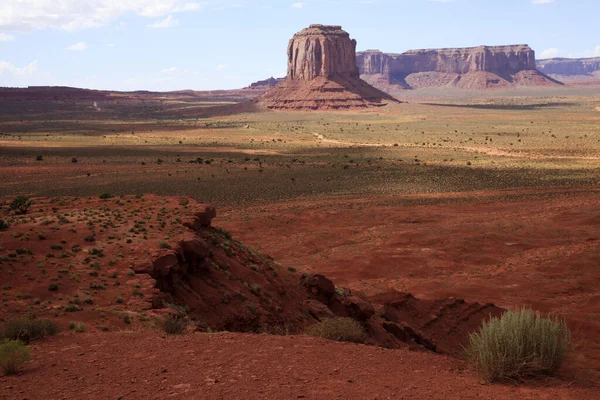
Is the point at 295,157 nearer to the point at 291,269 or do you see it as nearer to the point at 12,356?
the point at 291,269

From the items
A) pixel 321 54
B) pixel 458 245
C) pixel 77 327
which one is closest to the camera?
pixel 77 327

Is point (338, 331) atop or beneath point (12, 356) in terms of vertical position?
beneath

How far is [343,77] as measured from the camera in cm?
15650

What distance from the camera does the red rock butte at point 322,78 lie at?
470ft

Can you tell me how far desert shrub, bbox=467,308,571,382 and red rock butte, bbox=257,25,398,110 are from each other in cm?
13150

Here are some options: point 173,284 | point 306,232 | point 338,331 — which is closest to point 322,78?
point 306,232

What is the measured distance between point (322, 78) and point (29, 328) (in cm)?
14567

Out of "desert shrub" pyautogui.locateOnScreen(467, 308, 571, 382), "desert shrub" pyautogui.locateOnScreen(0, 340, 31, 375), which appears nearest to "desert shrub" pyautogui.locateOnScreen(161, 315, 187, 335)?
"desert shrub" pyautogui.locateOnScreen(0, 340, 31, 375)

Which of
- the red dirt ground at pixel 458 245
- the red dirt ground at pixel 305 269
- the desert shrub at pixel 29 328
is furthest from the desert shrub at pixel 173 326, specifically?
the red dirt ground at pixel 458 245

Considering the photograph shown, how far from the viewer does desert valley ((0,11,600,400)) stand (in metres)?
8.02

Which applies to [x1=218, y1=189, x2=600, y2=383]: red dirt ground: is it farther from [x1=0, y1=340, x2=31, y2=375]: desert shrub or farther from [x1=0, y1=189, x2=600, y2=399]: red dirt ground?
[x1=0, y1=340, x2=31, y2=375]: desert shrub

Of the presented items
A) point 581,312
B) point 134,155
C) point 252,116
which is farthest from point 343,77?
point 581,312

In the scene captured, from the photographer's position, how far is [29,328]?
9.33 metres

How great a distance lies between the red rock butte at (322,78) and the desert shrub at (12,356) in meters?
132
